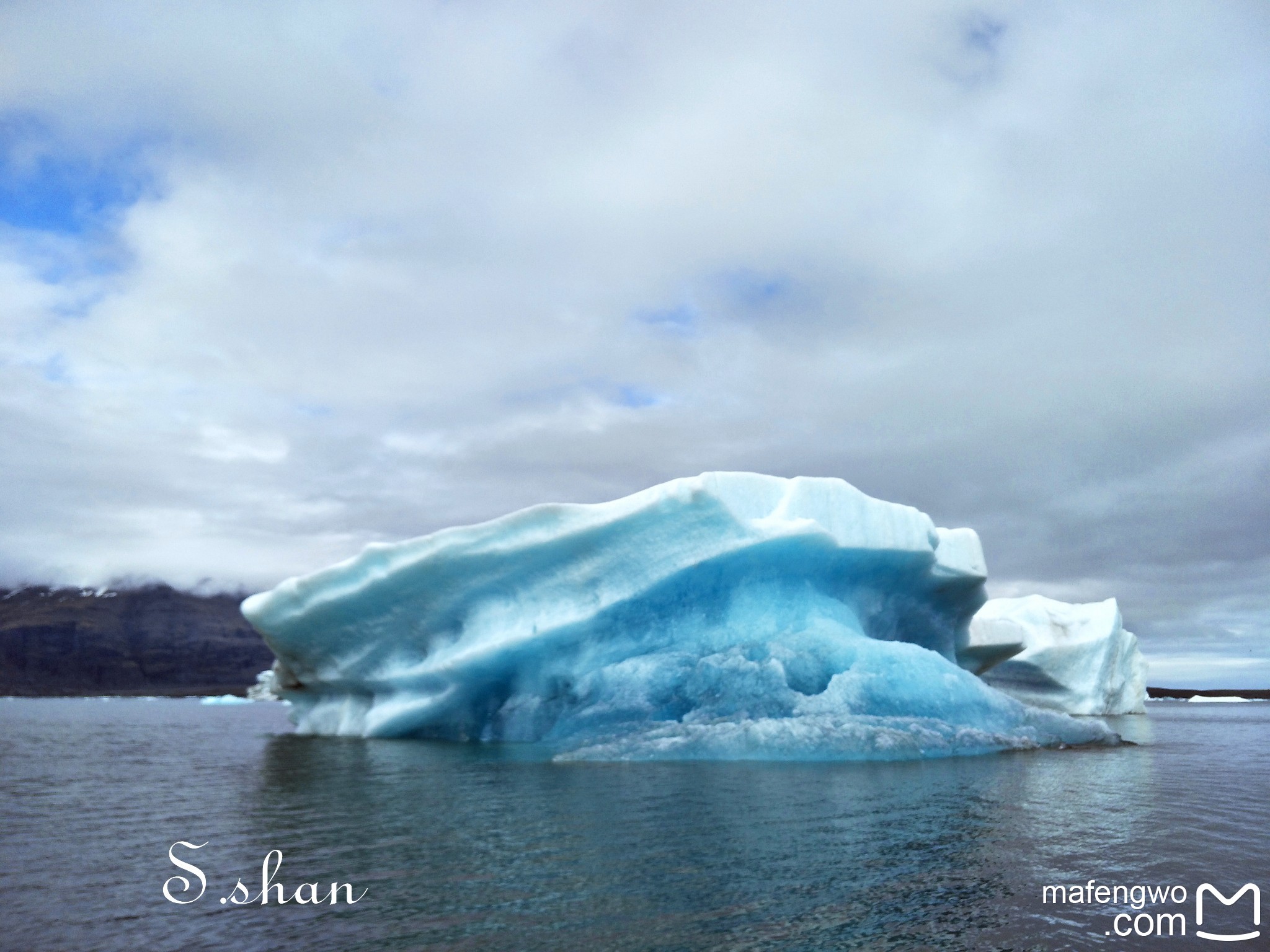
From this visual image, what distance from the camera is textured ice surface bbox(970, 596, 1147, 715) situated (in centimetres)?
2812

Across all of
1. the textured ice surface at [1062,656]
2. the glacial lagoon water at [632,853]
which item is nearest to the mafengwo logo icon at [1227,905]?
the glacial lagoon water at [632,853]

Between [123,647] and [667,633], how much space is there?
117 metres

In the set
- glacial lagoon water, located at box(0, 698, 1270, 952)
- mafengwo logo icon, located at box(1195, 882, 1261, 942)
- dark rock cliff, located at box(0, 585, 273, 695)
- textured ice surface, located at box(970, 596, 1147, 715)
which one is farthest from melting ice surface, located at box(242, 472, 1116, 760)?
dark rock cliff, located at box(0, 585, 273, 695)

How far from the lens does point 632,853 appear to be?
514 cm

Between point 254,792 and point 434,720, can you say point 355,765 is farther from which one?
point 434,720

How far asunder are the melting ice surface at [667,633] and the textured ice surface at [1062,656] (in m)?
15.7

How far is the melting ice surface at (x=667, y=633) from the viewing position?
37.2ft

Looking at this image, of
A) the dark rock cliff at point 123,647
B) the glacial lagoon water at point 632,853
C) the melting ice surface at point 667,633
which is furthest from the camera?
the dark rock cliff at point 123,647

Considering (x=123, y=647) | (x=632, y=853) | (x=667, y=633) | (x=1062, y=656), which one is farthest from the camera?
(x=123, y=647)

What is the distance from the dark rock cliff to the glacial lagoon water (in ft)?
305

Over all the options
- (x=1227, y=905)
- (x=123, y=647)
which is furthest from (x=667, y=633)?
(x=123, y=647)

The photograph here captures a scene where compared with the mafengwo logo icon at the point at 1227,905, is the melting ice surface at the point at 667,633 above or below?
above

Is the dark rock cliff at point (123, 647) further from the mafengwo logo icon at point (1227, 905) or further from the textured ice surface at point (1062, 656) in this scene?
the mafengwo logo icon at point (1227, 905)

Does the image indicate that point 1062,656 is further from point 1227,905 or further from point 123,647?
point 123,647
